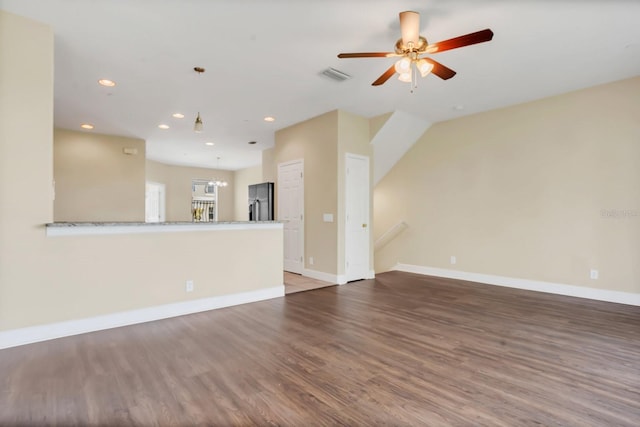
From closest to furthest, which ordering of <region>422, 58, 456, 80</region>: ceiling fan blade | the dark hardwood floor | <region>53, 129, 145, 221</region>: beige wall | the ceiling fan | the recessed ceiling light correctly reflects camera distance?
the dark hardwood floor < the ceiling fan < <region>422, 58, 456, 80</region>: ceiling fan blade < the recessed ceiling light < <region>53, 129, 145, 221</region>: beige wall

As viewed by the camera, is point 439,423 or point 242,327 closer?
point 439,423

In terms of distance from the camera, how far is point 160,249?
140 inches

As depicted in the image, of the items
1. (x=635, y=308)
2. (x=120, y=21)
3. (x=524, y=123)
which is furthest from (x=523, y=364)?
(x=120, y=21)

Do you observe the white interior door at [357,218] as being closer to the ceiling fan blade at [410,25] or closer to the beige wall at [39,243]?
the ceiling fan blade at [410,25]

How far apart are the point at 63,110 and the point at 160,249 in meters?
3.56

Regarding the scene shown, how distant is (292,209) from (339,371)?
4.10 meters

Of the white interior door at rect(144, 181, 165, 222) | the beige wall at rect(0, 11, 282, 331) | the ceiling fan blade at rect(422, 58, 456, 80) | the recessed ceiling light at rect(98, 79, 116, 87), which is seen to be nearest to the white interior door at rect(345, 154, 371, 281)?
the ceiling fan blade at rect(422, 58, 456, 80)

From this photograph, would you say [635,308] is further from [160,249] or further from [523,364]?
[160,249]

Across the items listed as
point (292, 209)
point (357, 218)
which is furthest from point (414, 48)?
point (292, 209)

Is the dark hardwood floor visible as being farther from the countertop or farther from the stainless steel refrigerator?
the stainless steel refrigerator

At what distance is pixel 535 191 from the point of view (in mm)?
4902

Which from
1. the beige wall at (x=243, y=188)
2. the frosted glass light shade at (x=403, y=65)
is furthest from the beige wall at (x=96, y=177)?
the frosted glass light shade at (x=403, y=65)

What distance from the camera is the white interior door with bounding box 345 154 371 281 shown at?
5398 mm

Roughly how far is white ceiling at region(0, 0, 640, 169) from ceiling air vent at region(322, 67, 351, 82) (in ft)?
0.27
